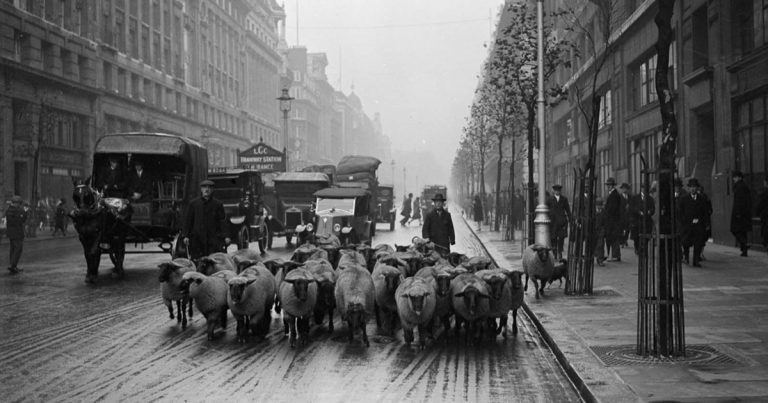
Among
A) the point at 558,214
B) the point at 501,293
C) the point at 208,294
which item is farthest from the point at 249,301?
the point at 558,214

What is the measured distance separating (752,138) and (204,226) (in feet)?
47.7

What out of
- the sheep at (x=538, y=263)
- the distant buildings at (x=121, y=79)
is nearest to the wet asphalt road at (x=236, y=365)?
the sheep at (x=538, y=263)

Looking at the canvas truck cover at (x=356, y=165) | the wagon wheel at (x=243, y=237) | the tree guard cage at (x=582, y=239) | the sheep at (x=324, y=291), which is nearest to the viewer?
the sheep at (x=324, y=291)

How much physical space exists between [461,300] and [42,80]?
4127 centimetres

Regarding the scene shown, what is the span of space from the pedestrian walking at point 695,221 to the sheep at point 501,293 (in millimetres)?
8696

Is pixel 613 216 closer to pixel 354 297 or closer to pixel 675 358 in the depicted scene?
pixel 354 297

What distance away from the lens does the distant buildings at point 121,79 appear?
42.9m

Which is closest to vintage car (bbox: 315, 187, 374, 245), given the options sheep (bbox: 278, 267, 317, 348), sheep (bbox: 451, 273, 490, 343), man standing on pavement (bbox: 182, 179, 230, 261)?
man standing on pavement (bbox: 182, 179, 230, 261)

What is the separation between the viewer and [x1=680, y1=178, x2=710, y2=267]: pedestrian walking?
59.1 feet

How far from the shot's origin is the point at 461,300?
1019cm

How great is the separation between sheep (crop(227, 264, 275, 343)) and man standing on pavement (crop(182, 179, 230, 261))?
397 centimetres

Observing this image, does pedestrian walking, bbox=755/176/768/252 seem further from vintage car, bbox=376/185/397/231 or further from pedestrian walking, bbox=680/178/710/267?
vintage car, bbox=376/185/397/231

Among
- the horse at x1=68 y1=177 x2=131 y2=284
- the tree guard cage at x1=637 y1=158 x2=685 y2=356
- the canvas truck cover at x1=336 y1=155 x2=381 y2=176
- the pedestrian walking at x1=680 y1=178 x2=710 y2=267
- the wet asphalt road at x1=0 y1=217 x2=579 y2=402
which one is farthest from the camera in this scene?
the canvas truck cover at x1=336 y1=155 x2=381 y2=176

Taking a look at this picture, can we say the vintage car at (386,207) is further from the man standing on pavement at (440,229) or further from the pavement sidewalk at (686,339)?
the man standing on pavement at (440,229)
